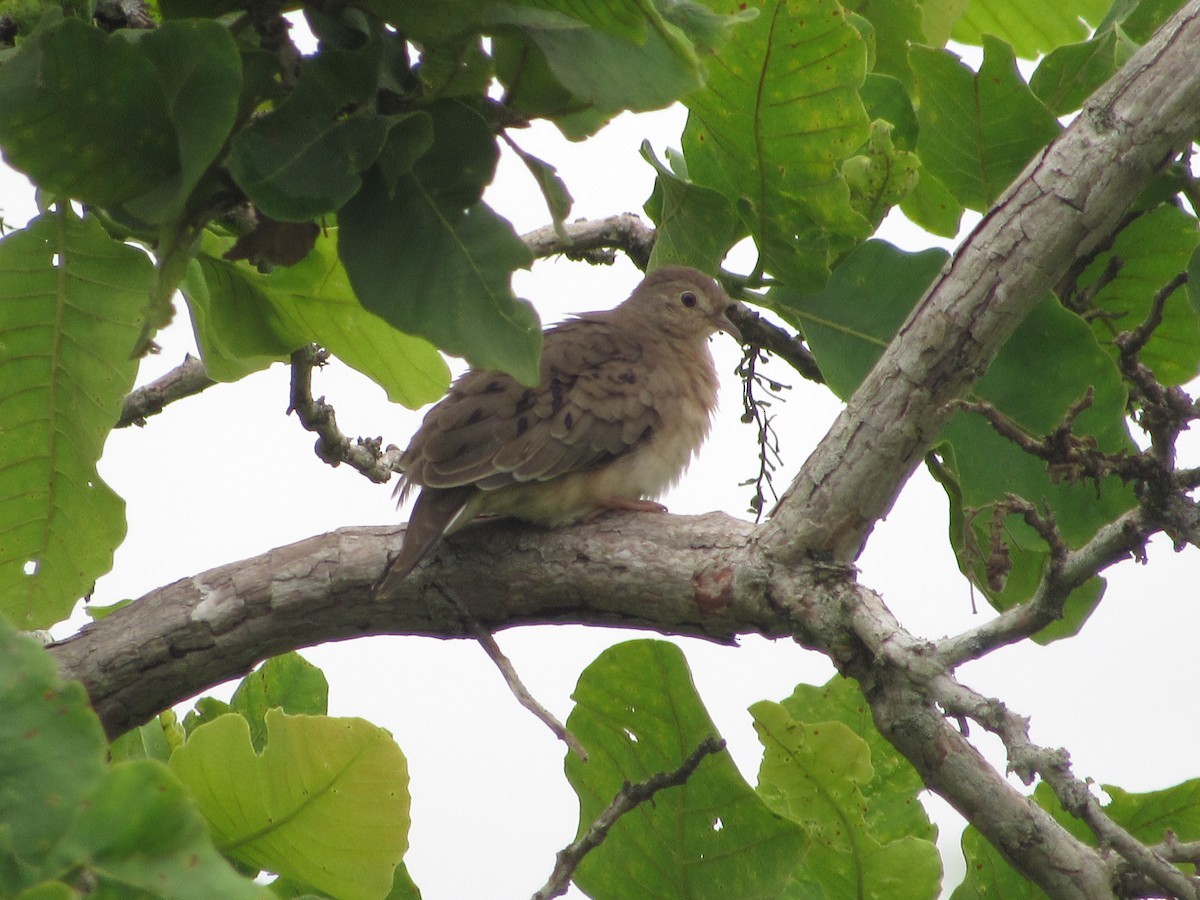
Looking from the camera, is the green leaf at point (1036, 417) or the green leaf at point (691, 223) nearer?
the green leaf at point (1036, 417)

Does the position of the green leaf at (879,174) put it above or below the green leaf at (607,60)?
above

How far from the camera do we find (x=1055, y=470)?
2535mm

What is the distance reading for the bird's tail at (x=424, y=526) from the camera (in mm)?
3523

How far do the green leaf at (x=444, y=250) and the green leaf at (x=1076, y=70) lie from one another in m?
1.89

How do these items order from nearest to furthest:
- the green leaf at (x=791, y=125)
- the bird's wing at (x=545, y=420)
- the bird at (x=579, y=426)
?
the green leaf at (x=791, y=125) < the bird at (x=579, y=426) < the bird's wing at (x=545, y=420)

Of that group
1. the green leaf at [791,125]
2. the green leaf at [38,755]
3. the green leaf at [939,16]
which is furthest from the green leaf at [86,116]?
the green leaf at [939,16]

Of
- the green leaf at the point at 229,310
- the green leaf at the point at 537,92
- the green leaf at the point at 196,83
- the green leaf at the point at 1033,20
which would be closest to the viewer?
the green leaf at the point at 196,83

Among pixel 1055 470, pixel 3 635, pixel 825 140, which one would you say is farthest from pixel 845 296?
pixel 3 635

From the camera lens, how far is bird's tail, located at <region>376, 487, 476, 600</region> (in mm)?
3523

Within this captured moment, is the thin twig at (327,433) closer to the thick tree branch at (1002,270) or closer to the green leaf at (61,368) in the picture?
the green leaf at (61,368)

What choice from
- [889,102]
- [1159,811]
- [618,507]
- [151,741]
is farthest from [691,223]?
[151,741]

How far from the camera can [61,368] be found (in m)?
3.04

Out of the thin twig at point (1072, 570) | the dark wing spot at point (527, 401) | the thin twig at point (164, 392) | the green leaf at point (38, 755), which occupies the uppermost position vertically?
the thin twig at point (164, 392)

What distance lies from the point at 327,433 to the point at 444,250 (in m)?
2.14
